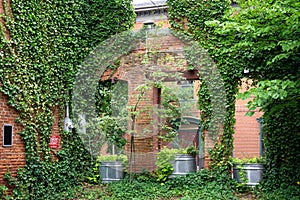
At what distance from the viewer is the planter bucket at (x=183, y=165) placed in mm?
8016

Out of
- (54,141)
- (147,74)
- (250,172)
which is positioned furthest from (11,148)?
(250,172)

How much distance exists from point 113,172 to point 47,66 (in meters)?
2.52

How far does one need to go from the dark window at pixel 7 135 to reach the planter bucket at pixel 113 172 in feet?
7.61

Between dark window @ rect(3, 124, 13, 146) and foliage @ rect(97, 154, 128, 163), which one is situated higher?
dark window @ rect(3, 124, 13, 146)

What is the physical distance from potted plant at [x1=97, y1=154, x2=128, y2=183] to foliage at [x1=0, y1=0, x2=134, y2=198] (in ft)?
1.00

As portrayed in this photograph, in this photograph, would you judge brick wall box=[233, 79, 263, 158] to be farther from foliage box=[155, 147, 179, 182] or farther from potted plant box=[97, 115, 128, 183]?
potted plant box=[97, 115, 128, 183]

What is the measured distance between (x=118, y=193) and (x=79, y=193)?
719mm

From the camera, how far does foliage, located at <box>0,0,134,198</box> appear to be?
265 inches

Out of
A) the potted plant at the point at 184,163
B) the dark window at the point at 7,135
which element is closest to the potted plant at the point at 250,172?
the potted plant at the point at 184,163

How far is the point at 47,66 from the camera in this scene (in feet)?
24.5

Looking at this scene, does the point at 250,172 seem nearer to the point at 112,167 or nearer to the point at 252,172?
the point at 252,172

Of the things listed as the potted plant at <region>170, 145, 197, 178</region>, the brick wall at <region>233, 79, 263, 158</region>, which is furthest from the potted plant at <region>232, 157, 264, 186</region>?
the brick wall at <region>233, 79, 263, 158</region>

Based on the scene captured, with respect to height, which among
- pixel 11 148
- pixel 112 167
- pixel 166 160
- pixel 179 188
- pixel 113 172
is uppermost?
pixel 11 148

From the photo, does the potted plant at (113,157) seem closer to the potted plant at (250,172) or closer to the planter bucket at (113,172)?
the planter bucket at (113,172)
